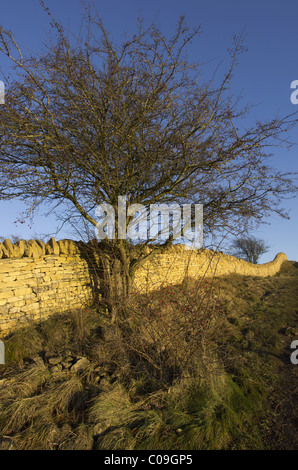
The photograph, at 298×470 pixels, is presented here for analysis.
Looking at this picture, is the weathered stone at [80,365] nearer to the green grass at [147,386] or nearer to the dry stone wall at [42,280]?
the green grass at [147,386]

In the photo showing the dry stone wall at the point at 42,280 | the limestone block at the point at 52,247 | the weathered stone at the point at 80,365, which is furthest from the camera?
the limestone block at the point at 52,247

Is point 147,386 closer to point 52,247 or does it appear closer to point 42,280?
point 42,280

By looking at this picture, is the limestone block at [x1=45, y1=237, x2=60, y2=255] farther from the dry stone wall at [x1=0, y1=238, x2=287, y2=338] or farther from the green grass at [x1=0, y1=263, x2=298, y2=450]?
the green grass at [x1=0, y1=263, x2=298, y2=450]

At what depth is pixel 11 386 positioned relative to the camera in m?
4.11

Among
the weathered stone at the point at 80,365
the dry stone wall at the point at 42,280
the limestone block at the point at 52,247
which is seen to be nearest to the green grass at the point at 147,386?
the weathered stone at the point at 80,365

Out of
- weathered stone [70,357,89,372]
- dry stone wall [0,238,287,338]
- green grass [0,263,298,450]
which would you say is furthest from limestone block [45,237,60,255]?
weathered stone [70,357,89,372]

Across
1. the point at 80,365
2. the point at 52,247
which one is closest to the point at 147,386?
the point at 80,365

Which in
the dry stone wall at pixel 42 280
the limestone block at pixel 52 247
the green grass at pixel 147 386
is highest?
the limestone block at pixel 52 247

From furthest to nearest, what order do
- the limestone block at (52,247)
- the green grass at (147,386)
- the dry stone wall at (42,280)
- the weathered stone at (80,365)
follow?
the limestone block at (52,247)
the dry stone wall at (42,280)
the weathered stone at (80,365)
the green grass at (147,386)

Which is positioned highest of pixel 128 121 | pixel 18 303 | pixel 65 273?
pixel 128 121

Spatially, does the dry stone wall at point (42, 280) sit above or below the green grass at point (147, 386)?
above

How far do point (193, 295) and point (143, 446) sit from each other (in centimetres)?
231
